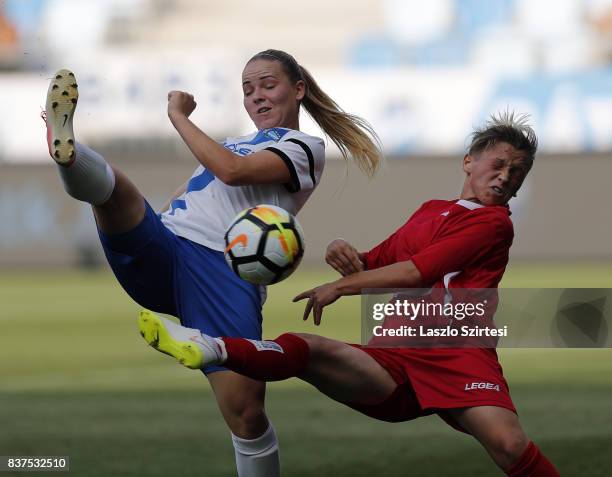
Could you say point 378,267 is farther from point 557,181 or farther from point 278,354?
point 557,181

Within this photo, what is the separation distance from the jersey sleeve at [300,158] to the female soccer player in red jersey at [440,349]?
433 mm

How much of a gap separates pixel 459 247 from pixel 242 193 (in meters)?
0.98

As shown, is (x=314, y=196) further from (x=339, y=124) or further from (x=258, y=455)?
(x=258, y=455)

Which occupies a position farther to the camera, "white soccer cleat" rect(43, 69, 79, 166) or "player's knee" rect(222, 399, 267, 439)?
"player's knee" rect(222, 399, 267, 439)

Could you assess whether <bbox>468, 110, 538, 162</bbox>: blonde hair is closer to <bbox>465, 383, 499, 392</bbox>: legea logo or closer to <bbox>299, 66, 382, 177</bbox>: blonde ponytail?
<bbox>299, 66, 382, 177</bbox>: blonde ponytail

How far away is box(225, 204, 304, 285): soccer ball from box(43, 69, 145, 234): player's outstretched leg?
42 cm

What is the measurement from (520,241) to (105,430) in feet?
62.6

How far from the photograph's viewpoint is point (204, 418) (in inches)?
283

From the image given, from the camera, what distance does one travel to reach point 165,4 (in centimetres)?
3328

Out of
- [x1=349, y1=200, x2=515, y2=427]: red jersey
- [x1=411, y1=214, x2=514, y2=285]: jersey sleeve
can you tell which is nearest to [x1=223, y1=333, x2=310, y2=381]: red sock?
[x1=349, y1=200, x2=515, y2=427]: red jersey

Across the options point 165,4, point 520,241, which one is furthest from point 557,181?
point 165,4

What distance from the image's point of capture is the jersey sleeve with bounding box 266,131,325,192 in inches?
188

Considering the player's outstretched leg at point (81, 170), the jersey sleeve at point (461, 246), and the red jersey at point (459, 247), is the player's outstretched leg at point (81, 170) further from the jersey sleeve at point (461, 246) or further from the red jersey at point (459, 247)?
the jersey sleeve at point (461, 246)

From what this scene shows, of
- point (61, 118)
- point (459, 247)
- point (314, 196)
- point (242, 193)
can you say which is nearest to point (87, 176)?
point (61, 118)
